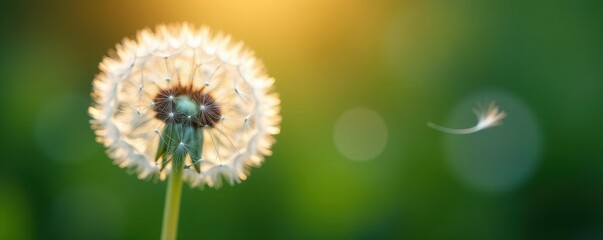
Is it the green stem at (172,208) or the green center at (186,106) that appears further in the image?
the green center at (186,106)

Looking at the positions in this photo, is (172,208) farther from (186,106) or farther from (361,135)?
(361,135)

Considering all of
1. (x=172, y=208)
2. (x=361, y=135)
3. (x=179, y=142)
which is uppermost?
(x=361, y=135)

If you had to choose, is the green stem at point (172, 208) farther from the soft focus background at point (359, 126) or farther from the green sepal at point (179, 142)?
the soft focus background at point (359, 126)

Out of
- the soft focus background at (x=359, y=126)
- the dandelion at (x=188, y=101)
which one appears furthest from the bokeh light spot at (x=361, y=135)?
the dandelion at (x=188, y=101)

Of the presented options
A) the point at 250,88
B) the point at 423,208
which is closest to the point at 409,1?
the point at 423,208

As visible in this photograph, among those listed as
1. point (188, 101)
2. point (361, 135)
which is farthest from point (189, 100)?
point (361, 135)

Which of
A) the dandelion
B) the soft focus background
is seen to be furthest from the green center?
the soft focus background
